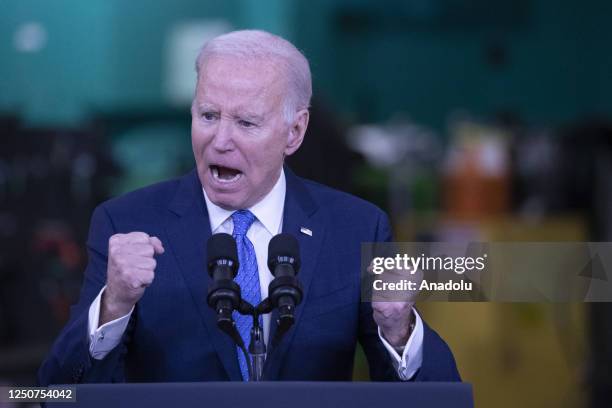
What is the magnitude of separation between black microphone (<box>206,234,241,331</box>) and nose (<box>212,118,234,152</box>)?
0.22 meters

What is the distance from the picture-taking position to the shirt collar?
6.02ft

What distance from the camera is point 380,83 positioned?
21.3 feet

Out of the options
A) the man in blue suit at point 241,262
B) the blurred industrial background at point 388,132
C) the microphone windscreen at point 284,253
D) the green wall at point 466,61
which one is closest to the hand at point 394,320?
the man in blue suit at point 241,262

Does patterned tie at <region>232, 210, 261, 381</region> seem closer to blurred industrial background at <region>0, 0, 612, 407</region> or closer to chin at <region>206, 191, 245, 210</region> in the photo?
chin at <region>206, 191, 245, 210</region>

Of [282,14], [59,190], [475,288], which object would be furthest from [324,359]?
[282,14]

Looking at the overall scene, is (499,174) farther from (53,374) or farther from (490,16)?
(53,374)

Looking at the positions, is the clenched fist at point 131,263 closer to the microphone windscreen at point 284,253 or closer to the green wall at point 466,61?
the microphone windscreen at point 284,253

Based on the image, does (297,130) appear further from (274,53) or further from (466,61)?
(466,61)

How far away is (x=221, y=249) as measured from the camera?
1.53 meters

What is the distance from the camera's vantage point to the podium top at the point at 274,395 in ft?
4.70

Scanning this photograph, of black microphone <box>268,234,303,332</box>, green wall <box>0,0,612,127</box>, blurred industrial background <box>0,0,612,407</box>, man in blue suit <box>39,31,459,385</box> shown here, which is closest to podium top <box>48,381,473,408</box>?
black microphone <box>268,234,303,332</box>

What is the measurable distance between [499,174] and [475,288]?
128 inches

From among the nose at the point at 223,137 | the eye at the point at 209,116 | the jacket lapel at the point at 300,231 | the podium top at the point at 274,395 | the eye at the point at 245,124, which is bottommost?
the podium top at the point at 274,395

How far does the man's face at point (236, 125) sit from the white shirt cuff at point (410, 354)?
13.6 inches
